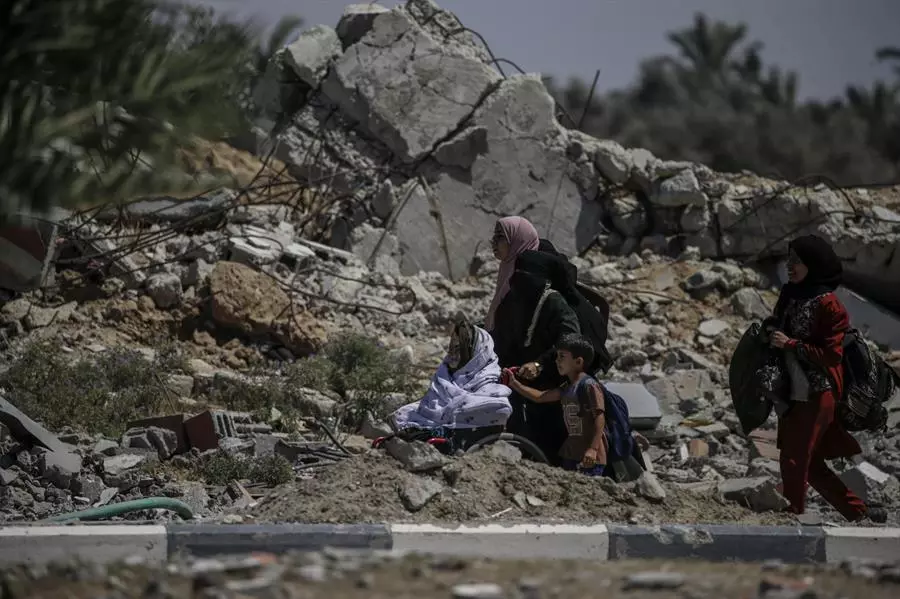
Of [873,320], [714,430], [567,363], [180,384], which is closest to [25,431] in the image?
[180,384]

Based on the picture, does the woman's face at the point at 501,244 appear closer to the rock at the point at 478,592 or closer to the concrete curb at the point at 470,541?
the concrete curb at the point at 470,541

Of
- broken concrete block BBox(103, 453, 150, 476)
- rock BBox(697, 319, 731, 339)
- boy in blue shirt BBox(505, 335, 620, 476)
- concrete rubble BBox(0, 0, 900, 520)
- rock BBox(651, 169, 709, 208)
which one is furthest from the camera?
rock BBox(651, 169, 709, 208)

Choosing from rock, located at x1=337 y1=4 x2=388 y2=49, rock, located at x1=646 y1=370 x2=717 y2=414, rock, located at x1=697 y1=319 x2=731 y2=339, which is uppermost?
rock, located at x1=337 y1=4 x2=388 y2=49

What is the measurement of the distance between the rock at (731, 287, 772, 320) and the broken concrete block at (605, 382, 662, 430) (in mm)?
3731

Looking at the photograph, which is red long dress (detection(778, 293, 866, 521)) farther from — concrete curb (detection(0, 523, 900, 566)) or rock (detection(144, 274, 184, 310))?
rock (detection(144, 274, 184, 310))

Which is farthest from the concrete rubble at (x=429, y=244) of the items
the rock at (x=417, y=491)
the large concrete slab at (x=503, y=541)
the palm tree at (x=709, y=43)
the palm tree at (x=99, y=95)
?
the palm tree at (x=709, y=43)

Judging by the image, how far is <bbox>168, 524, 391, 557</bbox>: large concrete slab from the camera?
4.94 m

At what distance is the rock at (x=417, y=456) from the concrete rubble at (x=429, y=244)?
2.61m

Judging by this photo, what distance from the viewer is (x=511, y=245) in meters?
7.32

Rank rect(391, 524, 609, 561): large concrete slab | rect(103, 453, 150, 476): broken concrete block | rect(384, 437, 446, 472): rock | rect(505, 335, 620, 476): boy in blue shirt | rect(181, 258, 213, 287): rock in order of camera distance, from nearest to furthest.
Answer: rect(391, 524, 609, 561): large concrete slab, rect(384, 437, 446, 472): rock, rect(505, 335, 620, 476): boy in blue shirt, rect(103, 453, 150, 476): broken concrete block, rect(181, 258, 213, 287): rock

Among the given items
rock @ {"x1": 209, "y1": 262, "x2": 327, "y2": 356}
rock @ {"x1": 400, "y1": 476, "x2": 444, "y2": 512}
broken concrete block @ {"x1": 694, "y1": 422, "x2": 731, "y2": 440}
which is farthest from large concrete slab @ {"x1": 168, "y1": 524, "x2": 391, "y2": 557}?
rock @ {"x1": 209, "y1": 262, "x2": 327, "y2": 356}

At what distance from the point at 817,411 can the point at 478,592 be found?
3582mm

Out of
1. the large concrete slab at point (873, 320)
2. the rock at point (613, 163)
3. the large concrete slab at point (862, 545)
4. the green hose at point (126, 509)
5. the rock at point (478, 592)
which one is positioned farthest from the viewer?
the rock at point (613, 163)

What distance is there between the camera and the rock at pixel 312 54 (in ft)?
46.9
